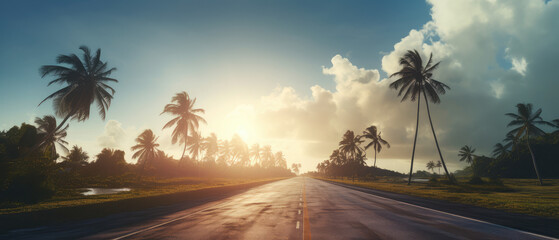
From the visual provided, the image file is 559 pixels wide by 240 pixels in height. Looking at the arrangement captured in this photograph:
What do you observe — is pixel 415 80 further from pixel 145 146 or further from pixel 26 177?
pixel 145 146

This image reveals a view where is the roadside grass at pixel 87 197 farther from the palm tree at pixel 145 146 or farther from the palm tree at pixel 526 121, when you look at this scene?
the palm tree at pixel 526 121

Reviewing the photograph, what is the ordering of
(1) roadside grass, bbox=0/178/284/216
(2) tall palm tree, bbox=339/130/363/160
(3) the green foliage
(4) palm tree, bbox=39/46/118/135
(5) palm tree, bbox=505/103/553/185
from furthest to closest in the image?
(2) tall palm tree, bbox=339/130/363/160 < (5) palm tree, bbox=505/103/553/185 < (4) palm tree, bbox=39/46/118/135 < (3) the green foliage < (1) roadside grass, bbox=0/178/284/216

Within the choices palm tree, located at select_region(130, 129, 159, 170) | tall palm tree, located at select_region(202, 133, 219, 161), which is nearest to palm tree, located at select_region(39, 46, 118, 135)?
palm tree, located at select_region(130, 129, 159, 170)

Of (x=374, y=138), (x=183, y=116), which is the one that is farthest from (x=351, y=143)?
(x=183, y=116)

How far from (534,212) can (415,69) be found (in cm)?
2826

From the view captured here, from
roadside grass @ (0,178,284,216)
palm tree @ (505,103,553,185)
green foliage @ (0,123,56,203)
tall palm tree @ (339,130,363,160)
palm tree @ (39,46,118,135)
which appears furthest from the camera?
tall palm tree @ (339,130,363,160)

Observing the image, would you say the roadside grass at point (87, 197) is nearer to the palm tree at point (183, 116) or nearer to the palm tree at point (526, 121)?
the palm tree at point (183, 116)

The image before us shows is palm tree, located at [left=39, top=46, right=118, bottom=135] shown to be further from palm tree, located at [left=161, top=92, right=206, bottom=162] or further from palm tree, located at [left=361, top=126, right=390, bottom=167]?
palm tree, located at [left=361, top=126, right=390, bottom=167]

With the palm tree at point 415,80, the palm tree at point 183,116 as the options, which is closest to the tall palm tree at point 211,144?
the palm tree at point 183,116

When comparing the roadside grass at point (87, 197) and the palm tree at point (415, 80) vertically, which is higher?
the palm tree at point (415, 80)

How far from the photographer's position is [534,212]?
11.1 metres

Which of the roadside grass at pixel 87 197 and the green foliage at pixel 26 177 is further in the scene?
the green foliage at pixel 26 177

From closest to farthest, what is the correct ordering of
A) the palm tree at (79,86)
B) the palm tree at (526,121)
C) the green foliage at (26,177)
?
the green foliage at (26,177), the palm tree at (79,86), the palm tree at (526,121)

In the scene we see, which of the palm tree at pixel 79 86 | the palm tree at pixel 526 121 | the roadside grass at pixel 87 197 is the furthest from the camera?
the palm tree at pixel 526 121
